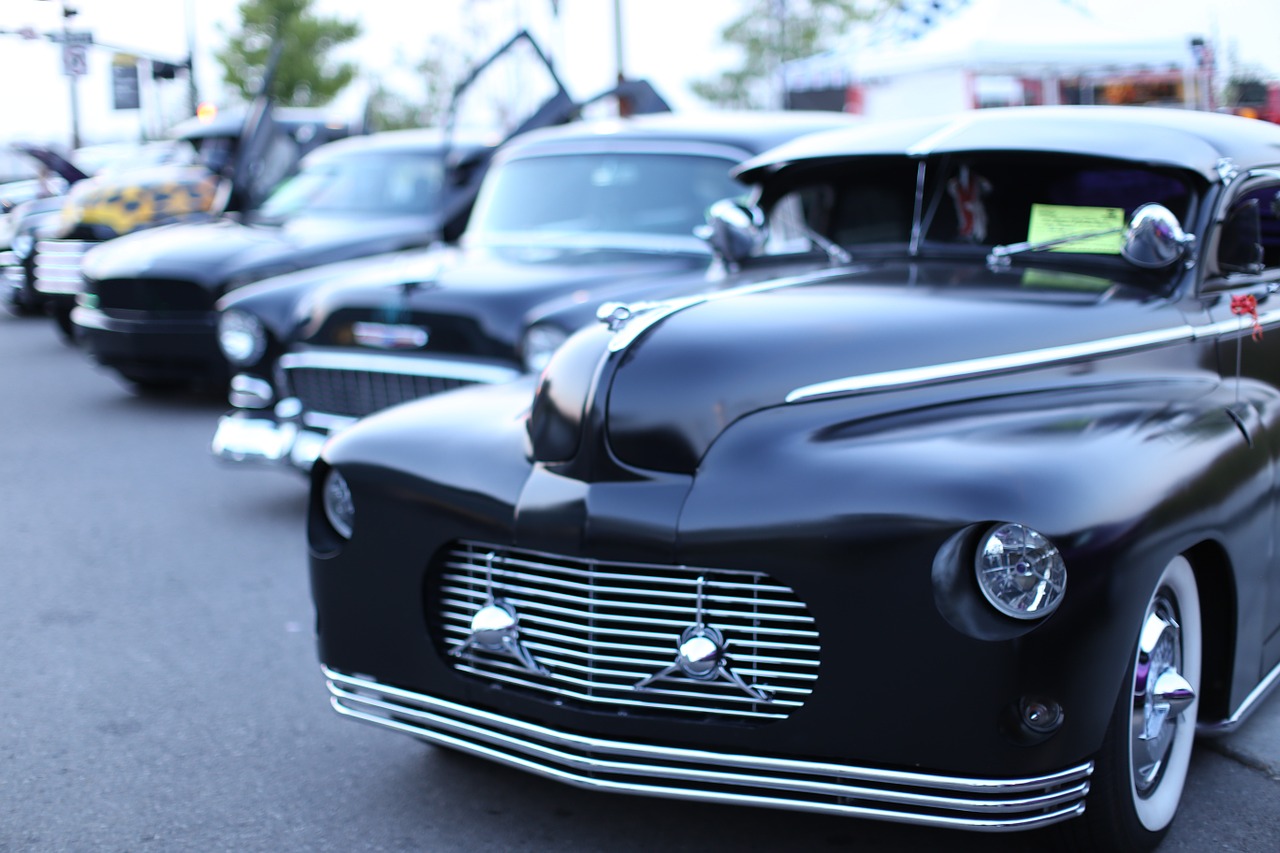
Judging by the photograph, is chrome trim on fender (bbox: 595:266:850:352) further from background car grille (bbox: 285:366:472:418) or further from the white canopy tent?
the white canopy tent

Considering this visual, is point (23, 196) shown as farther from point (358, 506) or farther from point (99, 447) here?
point (358, 506)

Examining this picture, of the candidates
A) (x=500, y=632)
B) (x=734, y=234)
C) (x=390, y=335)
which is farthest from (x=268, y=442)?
(x=500, y=632)

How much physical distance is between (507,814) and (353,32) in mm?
35507

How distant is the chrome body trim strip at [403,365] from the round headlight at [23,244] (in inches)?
317

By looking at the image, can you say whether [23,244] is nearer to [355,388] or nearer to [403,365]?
[355,388]

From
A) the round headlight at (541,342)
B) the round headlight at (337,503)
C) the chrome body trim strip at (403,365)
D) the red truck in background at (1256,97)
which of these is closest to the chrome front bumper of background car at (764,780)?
the round headlight at (337,503)

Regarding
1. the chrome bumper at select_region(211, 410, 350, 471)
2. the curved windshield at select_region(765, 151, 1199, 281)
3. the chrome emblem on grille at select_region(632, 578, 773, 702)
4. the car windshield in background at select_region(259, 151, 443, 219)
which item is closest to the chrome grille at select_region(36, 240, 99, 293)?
the car windshield in background at select_region(259, 151, 443, 219)

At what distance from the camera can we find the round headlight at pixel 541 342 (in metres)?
5.78

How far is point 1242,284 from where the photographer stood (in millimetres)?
3840

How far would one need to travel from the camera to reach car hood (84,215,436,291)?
29.5ft

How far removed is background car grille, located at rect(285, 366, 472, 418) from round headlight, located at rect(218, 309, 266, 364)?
0.67m

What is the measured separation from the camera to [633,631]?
2.94 m

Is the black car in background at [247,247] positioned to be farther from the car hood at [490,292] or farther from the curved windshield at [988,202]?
the curved windshield at [988,202]

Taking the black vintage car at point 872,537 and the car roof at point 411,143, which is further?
the car roof at point 411,143
